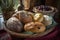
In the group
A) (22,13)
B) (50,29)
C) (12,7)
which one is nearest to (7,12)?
(12,7)

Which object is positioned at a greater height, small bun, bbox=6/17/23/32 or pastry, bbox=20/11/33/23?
pastry, bbox=20/11/33/23

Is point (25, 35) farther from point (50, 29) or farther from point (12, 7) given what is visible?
point (12, 7)

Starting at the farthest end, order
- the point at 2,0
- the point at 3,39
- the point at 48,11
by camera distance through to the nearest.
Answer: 1. the point at 2,0
2. the point at 48,11
3. the point at 3,39

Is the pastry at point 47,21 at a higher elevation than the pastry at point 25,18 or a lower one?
lower

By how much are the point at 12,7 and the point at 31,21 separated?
0.24m

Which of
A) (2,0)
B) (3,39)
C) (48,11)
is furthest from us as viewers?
(2,0)

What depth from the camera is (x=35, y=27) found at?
0.58 metres

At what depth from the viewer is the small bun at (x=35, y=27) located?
1.89 feet

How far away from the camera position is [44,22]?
2.03ft

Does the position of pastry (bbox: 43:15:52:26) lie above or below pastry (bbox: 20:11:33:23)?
below

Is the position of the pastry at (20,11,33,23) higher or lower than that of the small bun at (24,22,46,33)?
higher

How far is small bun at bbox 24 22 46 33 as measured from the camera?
58 centimetres

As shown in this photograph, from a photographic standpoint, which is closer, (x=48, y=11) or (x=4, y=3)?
(x=48, y=11)

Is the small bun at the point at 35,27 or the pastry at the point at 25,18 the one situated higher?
the pastry at the point at 25,18
